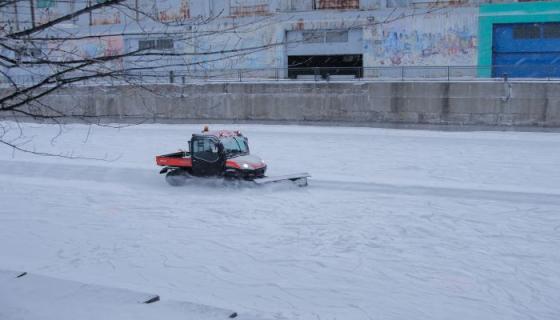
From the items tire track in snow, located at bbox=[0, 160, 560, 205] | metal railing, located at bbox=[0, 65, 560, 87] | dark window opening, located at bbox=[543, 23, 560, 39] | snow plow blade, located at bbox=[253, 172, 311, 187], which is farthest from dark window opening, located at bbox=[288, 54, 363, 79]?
snow plow blade, located at bbox=[253, 172, 311, 187]

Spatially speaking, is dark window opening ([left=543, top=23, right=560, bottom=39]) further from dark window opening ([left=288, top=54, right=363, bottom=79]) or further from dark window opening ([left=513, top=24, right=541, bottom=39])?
dark window opening ([left=288, top=54, right=363, bottom=79])

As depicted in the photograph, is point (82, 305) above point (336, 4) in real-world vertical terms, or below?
below

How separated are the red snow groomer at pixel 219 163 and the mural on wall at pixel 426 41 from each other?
15484mm

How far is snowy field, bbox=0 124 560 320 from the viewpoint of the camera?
8523 millimetres

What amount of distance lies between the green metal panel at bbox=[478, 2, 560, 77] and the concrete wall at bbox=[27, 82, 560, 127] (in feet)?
12.4

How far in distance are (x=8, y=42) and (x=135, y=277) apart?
5.13 m

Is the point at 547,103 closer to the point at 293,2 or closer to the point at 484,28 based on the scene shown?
the point at 484,28

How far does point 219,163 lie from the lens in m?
15.7

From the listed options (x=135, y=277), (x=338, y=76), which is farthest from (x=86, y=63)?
(x=338, y=76)

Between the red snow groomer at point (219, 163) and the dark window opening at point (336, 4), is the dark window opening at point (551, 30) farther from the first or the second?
the red snow groomer at point (219, 163)

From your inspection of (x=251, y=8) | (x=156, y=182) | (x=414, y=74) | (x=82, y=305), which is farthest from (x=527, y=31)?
(x=82, y=305)

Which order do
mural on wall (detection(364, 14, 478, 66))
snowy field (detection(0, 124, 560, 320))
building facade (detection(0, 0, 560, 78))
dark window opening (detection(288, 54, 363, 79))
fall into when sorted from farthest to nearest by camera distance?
dark window opening (detection(288, 54, 363, 79)) < mural on wall (detection(364, 14, 478, 66)) < building facade (detection(0, 0, 560, 78)) < snowy field (detection(0, 124, 560, 320))

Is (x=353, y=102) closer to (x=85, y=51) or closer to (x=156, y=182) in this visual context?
(x=156, y=182)

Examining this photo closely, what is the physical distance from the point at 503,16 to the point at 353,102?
8.77 m
